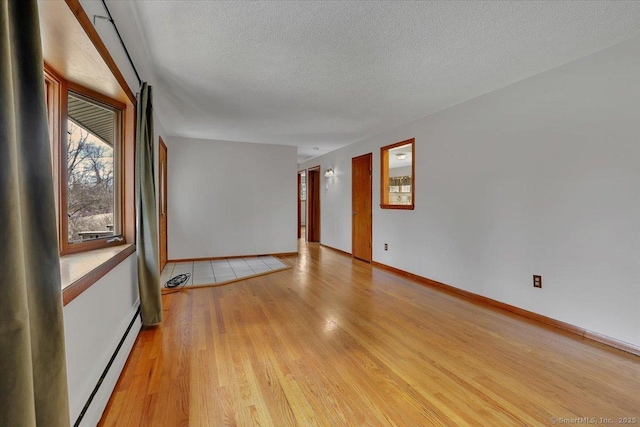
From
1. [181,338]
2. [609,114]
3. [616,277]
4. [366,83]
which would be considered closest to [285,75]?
[366,83]

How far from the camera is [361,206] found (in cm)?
581

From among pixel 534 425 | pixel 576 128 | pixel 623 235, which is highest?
pixel 576 128

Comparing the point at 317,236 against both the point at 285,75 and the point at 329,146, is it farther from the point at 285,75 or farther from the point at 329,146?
the point at 285,75

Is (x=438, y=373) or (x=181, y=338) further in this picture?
(x=181, y=338)

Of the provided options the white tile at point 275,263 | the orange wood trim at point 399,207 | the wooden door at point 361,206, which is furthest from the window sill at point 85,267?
the wooden door at point 361,206

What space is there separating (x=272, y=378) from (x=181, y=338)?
38.9 inches

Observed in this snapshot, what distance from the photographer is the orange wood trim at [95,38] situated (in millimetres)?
1355

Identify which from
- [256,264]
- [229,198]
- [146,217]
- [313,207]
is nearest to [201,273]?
[256,264]

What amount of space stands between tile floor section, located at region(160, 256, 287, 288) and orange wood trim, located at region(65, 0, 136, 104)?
2674 millimetres

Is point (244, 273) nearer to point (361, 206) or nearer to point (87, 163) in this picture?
point (361, 206)

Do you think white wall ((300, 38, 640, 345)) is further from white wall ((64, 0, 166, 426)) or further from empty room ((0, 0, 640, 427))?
white wall ((64, 0, 166, 426))

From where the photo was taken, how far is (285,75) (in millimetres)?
2838

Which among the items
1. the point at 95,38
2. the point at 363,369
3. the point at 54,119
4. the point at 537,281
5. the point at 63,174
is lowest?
the point at 363,369

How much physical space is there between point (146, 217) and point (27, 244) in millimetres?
1772
